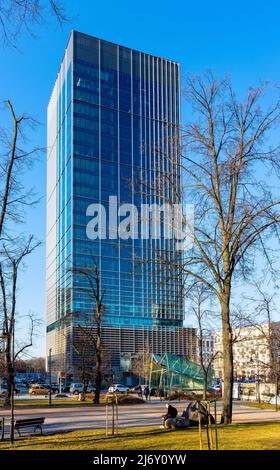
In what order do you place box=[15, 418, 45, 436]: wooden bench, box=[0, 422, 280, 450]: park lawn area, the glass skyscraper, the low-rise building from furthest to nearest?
the glass skyscraper, the low-rise building, box=[15, 418, 45, 436]: wooden bench, box=[0, 422, 280, 450]: park lawn area

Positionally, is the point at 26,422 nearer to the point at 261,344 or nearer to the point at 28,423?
the point at 28,423

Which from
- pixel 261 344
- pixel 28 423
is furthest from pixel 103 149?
pixel 28 423

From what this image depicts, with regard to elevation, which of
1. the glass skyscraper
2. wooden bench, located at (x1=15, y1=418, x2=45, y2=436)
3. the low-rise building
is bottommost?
wooden bench, located at (x1=15, y1=418, x2=45, y2=436)

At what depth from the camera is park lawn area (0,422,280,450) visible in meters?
12.9

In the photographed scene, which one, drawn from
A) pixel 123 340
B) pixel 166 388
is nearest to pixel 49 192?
pixel 123 340

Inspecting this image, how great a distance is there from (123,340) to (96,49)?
71.8 meters

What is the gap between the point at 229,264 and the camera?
20.1 m

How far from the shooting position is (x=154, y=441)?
14.1 m

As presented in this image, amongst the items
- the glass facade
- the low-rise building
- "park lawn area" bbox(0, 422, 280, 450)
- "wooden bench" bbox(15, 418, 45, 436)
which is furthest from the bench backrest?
the glass facade

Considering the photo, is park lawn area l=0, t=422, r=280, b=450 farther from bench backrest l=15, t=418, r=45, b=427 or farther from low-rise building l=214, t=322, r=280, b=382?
low-rise building l=214, t=322, r=280, b=382

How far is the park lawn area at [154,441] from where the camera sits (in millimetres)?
12891
